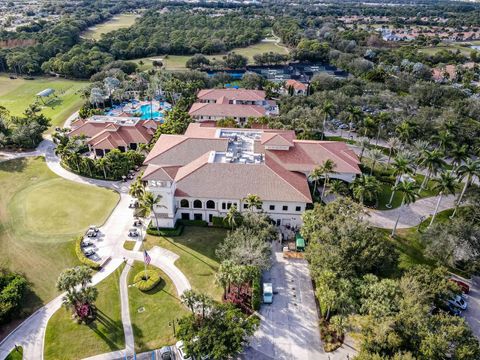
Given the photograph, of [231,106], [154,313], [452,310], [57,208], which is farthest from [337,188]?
[57,208]

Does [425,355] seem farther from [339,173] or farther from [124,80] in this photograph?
[124,80]

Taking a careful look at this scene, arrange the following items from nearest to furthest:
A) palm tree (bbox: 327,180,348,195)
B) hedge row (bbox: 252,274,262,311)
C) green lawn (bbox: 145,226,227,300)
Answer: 1. hedge row (bbox: 252,274,262,311)
2. green lawn (bbox: 145,226,227,300)
3. palm tree (bbox: 327,180,348,195)

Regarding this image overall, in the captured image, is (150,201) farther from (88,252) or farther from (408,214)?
(408,214)

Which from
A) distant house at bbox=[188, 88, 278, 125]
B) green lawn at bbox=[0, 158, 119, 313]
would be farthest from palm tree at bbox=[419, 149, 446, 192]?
green lawn at bbox=[0, 158, 119, 313]

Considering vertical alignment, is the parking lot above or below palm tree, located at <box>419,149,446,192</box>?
below

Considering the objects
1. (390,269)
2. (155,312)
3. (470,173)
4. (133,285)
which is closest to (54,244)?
(133,285)

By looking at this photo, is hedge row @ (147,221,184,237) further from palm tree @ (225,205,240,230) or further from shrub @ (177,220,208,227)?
palm tree @ (225,205,240,230)
